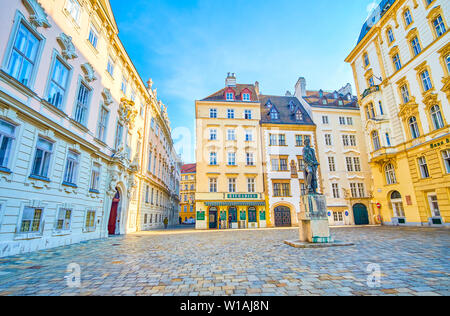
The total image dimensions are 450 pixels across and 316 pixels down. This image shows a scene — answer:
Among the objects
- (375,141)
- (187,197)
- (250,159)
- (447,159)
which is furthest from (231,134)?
(187,197)

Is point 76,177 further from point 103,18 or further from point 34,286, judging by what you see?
point 103,18

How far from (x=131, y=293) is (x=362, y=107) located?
3010 centimetres

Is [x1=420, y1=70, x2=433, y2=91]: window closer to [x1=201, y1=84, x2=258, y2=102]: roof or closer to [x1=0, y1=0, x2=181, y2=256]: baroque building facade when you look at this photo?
[x1=201, y1=84, x2=258, y2=102]: roof

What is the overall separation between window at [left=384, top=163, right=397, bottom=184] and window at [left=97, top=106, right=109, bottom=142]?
26.9 meters

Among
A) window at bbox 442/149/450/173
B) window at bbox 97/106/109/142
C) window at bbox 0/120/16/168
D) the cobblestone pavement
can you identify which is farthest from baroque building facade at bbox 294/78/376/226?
window at bbox 0/120/16/168

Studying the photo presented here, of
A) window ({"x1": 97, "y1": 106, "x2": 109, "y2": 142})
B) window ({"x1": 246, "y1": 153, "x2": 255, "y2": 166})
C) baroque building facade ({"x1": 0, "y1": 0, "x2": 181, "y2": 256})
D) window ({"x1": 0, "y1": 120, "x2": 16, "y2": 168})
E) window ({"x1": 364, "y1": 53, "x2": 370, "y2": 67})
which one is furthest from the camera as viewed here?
window ({"x1": 246, "y1": 153, "x2": 255, "y2": 166})

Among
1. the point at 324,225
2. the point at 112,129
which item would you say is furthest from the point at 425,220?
the point at 112,129

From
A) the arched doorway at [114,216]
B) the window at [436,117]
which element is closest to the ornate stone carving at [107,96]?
the arched doorway at [114,216]

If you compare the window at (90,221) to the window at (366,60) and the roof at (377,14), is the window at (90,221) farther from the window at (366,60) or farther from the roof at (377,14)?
the roof at (377,14)

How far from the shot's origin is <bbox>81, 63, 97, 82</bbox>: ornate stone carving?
12516mm

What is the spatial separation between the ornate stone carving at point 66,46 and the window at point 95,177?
20.7 feet

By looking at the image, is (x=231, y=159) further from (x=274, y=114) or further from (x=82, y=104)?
(x=82, y=104)

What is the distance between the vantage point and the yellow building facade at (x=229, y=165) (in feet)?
88.5

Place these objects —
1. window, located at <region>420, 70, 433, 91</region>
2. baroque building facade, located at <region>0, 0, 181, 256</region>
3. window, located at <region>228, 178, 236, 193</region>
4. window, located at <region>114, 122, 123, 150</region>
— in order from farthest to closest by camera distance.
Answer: window, located at <region>228, 178, 236, 193</region> < window, located at <region>420, 70, 433, 91</region> < window, located at <region>114, 122, 123, 150</region> < baroque building facade, located at <region>0, 0, 181, 256</region>
